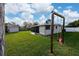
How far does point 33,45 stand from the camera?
8.45 ft

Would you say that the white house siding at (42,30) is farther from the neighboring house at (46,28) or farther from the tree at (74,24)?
the tree at (74,24)

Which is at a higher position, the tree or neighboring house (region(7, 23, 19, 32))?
the tree

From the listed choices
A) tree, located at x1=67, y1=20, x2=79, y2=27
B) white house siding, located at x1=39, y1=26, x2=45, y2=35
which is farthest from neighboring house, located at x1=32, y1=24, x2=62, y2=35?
tree, located at x1=67, y1=20, x2=79, y2=27

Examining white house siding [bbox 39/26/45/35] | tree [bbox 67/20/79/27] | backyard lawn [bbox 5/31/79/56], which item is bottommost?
backyard lawn [bbox 5/31/79/56]

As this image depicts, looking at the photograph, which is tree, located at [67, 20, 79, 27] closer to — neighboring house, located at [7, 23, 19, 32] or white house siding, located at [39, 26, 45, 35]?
white house siding, located at [39, 26, 45, 35]


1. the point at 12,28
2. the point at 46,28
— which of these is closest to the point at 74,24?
the point at 46,28

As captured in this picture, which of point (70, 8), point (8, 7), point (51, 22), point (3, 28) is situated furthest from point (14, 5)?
point (70, 8)

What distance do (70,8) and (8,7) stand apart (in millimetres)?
665

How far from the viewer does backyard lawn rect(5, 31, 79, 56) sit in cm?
256

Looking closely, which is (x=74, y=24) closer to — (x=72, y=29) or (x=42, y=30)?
(x=72, y=29)

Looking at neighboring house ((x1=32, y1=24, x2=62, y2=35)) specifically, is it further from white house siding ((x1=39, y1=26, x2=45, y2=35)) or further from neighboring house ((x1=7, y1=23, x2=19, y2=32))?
neighboring house ((x1=7, y1=23, x2=19, y2=32))

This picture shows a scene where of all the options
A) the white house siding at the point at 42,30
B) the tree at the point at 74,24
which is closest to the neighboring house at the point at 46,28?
the white house siding at the point at 42,30

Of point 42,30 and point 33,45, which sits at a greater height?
point 42,30

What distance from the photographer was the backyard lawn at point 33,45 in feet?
8.39
